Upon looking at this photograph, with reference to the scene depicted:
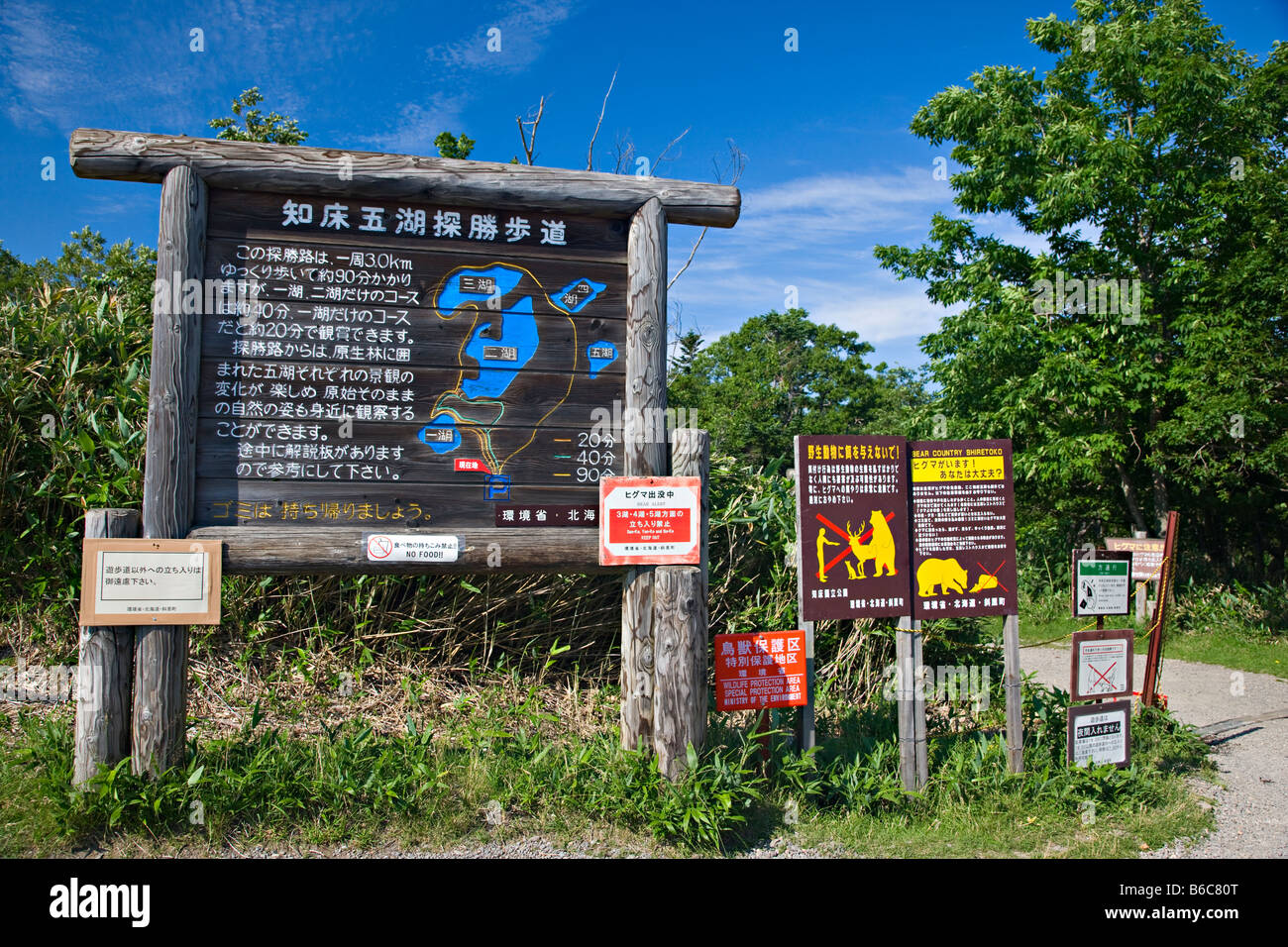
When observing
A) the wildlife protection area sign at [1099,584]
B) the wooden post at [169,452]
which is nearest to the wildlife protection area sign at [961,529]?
the wildlife protection area sign at [1099,584]

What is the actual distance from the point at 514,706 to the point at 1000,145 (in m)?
13.4

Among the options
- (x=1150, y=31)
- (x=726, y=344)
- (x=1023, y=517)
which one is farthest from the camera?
(x=726, y=344)

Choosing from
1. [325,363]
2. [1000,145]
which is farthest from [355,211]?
[1000,145]

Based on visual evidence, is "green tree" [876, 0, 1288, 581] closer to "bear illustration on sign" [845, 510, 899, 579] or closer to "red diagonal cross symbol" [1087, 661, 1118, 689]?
"red diagonal cross symbol" [1087, 661, 1118, 689]

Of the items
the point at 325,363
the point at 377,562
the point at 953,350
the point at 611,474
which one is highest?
the point at 953,350

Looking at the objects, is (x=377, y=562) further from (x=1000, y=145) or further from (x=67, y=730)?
(x=1000, y=145)

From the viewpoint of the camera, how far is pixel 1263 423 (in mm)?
11008

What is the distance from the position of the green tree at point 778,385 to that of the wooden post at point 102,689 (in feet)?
84.5

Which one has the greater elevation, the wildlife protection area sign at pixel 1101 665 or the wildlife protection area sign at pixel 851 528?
the wildlife protection area sign at pixel 851 528

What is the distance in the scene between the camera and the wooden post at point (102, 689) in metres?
3.77

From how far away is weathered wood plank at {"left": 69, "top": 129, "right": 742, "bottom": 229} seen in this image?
12.9 ft

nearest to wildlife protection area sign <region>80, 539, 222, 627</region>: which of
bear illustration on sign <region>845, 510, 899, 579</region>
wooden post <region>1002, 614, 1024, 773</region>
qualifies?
bear illustration on sign <region>845, 510, 899, 579</region>

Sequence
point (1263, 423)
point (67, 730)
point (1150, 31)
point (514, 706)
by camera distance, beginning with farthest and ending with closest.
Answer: point (1150, 31)
point (1263, 423)
point (514, 706)
point (67, 730)

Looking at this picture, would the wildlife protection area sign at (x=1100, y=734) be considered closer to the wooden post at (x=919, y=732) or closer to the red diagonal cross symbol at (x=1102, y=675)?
the red diagonal cross symbol at (x=1102, y=675)
